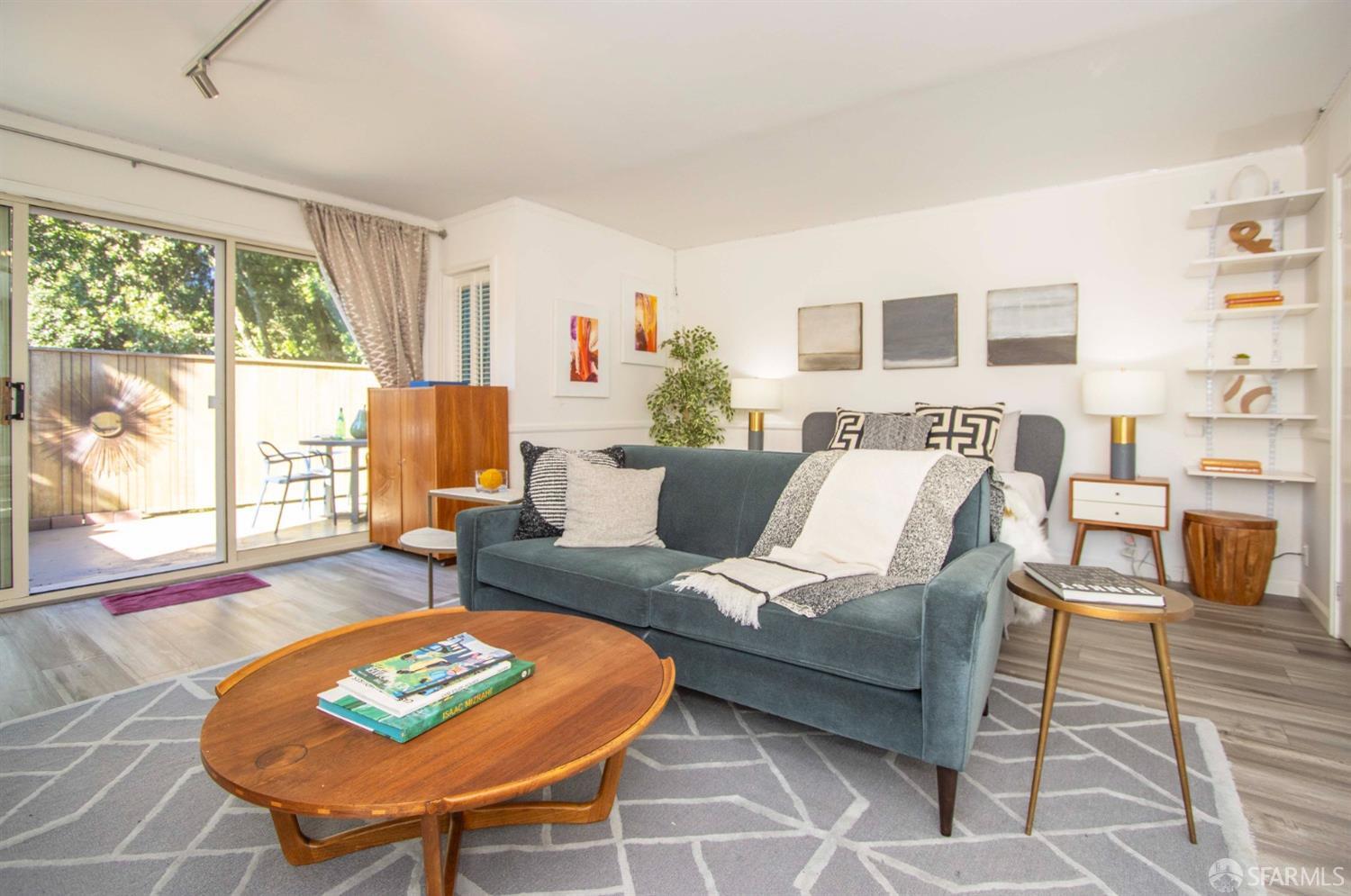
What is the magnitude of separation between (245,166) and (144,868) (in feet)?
12.9

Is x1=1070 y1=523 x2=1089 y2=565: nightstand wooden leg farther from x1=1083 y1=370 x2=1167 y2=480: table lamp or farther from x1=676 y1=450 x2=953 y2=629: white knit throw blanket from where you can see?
x1=676 y1=450 x2=953 y2=629: white knit throw blanket

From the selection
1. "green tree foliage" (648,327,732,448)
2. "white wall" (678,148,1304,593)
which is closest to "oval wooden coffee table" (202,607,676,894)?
"white wall" (678,148,1304,593)

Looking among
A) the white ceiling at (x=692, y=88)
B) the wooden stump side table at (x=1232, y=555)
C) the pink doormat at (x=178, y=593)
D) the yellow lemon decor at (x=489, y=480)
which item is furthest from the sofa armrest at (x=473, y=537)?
the wooden stump side table at (x=1232, y=555)

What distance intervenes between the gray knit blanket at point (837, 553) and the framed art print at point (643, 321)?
3.28 meters

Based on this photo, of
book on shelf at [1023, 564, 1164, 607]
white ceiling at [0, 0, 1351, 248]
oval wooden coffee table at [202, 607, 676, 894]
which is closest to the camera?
oval wooden coffee table at [202, 607, 676, 894]

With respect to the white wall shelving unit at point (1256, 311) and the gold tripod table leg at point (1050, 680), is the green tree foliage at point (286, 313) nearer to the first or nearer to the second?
the gold tripod table leg at point (1050, 680)

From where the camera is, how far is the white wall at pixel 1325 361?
288 cm

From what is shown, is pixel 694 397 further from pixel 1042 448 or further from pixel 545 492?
pixel 545 492

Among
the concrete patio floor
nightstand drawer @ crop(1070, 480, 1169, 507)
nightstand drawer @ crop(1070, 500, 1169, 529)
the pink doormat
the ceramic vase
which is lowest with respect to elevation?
the pink doormat

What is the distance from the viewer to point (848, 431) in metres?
4.09

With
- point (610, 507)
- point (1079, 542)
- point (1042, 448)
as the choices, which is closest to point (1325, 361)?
A: point (1042, 448)

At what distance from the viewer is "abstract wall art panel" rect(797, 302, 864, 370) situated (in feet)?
15.9

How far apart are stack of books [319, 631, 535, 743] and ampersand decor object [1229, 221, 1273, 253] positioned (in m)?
4.45

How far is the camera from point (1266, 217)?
352cm
